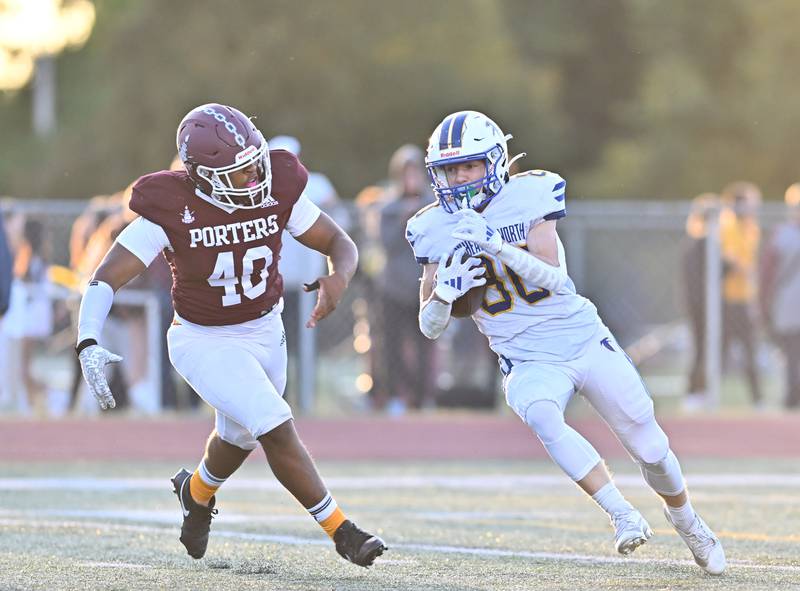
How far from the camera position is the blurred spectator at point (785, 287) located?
12.9 meters

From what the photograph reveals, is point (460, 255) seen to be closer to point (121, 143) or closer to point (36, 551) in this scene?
point (36, 551)

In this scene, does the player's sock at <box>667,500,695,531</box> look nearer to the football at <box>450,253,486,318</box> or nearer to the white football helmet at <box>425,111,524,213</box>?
the football at <box>450,253,486,318</box>

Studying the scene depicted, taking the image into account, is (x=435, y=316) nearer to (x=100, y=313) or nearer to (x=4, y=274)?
(x=100, y=313)

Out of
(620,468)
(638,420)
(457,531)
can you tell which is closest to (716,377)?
(620,468)

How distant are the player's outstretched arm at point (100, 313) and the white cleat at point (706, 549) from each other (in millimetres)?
2060

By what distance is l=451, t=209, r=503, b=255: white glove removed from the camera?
226 inches

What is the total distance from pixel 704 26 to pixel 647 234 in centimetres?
2094

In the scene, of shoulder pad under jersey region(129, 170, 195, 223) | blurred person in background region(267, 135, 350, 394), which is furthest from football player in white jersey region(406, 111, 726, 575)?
blurred person in background region(267, 135, 350, 394)

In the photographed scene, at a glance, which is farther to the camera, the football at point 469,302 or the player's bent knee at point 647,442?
the football at point 469,302

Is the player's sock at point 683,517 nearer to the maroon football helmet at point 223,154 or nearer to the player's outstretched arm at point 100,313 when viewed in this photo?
the maroon football helmet at point 223,154

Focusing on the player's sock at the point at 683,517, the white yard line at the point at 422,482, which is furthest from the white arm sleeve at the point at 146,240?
the white yard line at the point at 422,482

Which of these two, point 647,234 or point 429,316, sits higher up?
point 429,316

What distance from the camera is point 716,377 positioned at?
13219 mm

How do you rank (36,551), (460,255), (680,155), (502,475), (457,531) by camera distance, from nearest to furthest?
1. (460,255)
2. (36,551)
3. (457,531)
4. (502,475)
5. (680,155)
